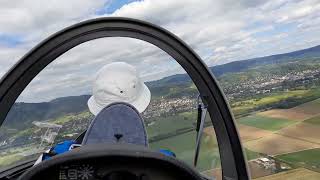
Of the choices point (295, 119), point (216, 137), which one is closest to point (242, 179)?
point (216, 137)

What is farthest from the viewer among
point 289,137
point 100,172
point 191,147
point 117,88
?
point 289,137

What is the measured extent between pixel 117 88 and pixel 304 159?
9.13 m

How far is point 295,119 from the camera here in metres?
12.2

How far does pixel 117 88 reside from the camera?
2607mm

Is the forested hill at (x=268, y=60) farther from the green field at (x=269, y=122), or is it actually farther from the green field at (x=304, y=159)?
the green field at (x=304, y=159)

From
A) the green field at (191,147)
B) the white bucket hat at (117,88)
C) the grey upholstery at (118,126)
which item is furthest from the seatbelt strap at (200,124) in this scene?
the white bucket hat at (117,88)

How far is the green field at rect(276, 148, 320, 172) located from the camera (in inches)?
388

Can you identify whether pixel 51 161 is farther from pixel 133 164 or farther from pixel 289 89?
pixel 289 89

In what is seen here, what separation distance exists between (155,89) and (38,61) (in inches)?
36.0

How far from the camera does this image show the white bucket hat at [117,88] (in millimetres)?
2588

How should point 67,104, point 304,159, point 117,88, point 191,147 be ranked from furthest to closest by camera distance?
point 304,159 < point 117,88 < point 67,104 < point 191,147

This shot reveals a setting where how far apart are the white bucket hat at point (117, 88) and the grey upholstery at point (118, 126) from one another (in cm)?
28

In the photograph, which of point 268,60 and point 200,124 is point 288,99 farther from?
point 200,124

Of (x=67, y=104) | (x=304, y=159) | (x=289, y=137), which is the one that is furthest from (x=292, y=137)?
(x=67, y=104)
